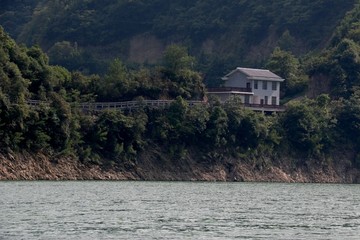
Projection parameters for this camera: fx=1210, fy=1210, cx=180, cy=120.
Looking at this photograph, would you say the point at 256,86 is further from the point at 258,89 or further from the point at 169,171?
the point at 169,171

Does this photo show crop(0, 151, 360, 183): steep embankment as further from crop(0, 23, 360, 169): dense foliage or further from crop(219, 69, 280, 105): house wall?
crop(219, 69, 280, 105): house wall

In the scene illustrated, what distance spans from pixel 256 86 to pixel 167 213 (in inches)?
3103

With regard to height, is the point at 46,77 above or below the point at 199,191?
above

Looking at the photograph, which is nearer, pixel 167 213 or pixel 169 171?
pixel 167 213

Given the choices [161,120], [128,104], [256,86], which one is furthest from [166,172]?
[256,86]

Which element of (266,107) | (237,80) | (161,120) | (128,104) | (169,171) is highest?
(237,80)

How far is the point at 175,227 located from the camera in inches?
2267

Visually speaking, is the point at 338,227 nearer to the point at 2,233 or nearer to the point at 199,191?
the point at 2,233

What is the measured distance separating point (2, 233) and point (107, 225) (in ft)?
21.3

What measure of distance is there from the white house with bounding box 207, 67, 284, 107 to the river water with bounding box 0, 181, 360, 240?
48.0 metres

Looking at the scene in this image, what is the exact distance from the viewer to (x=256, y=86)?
143500mm

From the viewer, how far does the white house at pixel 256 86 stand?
142 m

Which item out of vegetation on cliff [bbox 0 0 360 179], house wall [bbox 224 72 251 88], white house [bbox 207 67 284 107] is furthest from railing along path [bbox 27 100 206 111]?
house wall [bbox 224 72 251 88]

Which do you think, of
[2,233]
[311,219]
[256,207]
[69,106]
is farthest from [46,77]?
[2,233]
